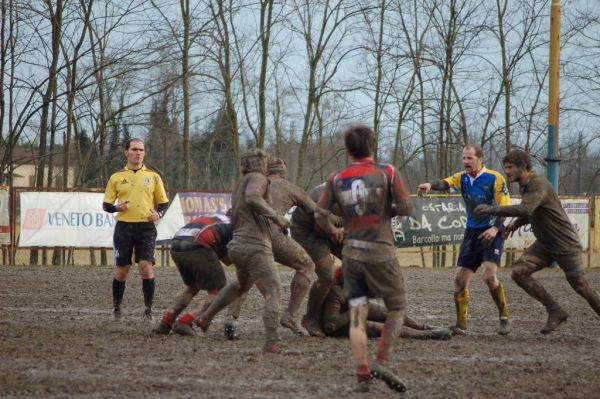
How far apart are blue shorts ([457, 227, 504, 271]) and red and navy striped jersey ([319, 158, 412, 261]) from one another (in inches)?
135

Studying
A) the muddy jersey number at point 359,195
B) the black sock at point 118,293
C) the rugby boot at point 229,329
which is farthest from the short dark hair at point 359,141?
the black sock at point 118,293

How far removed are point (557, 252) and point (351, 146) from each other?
402 centimetres

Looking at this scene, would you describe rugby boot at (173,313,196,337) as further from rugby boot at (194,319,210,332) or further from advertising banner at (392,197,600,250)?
advertising banner at (392,197,600,250)

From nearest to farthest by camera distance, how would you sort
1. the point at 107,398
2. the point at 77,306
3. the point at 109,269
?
the point at 107,398, the point at 77,306, the point at 109,269

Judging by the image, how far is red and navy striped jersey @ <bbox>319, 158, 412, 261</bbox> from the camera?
6.60 m

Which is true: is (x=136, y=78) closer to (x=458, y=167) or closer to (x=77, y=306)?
(x=77, y=306)

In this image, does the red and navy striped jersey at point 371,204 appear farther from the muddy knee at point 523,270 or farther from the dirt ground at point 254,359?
the muddy knee at point 523,270

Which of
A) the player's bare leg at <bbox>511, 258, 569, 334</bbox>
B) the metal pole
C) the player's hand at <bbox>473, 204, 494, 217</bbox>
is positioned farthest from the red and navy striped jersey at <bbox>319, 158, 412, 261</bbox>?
the metal pole

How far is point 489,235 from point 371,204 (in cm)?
345

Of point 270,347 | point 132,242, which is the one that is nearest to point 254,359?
point 270,347

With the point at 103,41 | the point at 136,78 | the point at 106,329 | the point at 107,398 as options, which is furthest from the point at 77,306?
the point at 103,41

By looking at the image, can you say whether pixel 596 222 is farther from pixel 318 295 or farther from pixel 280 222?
pixel 280 222

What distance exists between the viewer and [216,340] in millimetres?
9070

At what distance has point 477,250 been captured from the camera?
392 inches
